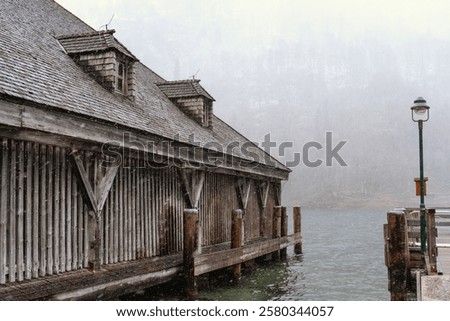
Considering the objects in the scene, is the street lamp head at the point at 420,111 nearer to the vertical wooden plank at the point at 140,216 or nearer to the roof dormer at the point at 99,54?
the vertical wooden plank at the point at 140,216

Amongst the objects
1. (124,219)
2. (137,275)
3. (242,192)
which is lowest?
(137,275)

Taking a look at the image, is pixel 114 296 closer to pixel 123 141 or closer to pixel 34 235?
pixel 34 235

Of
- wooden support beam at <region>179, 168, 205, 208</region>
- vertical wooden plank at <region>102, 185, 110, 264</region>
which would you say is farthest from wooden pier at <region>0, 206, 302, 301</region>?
wooden support beam at <region>179, 168, 205, 208</region>

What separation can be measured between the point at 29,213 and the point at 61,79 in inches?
121

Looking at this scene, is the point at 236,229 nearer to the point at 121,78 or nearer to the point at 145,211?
the point at 145,211

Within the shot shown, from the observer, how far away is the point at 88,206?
9703 mm

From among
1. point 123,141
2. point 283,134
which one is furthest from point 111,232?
point 283,134

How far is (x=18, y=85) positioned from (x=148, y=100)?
669 centimetres

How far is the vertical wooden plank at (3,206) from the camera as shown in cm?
776

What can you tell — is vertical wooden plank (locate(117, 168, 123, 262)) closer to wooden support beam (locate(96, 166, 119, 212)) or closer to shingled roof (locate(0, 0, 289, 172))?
Result: wooden support beam (locate(96, 166, 119, 212))

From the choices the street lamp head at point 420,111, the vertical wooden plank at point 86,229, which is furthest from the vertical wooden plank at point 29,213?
the street lamp head at point 420,111

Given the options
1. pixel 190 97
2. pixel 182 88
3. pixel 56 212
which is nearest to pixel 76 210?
pixel 56 212

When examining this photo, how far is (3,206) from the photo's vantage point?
7859 millimetres
